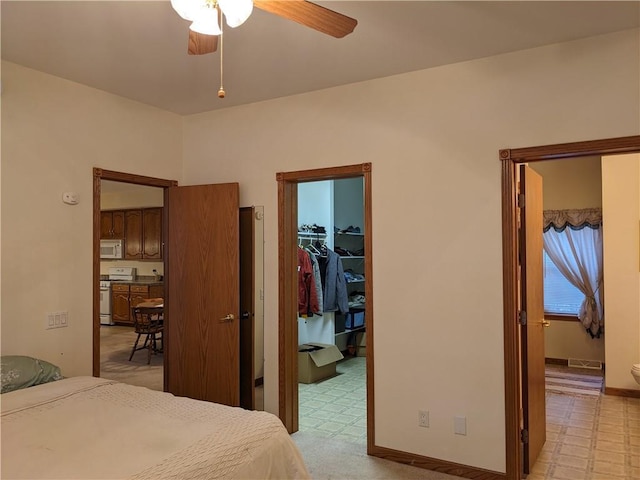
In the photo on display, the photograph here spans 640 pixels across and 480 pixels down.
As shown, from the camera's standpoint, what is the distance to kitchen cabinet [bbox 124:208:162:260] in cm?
860

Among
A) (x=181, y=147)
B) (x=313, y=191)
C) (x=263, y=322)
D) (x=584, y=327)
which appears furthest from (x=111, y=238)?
(x=584, y=327)

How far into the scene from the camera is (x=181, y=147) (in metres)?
4.31

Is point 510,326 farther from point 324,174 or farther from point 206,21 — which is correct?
point 206,21

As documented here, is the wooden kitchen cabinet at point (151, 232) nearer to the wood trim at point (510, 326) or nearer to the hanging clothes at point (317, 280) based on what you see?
the hanging clothes at point (317, 280)

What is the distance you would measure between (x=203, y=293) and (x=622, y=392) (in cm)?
421

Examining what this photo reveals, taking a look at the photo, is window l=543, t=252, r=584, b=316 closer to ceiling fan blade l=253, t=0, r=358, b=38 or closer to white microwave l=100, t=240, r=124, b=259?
ceiling fan blade l=253, t=0, r=358, b=38

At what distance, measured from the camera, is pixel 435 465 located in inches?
124

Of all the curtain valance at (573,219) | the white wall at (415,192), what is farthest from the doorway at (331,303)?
the curtain valance at (573,219)

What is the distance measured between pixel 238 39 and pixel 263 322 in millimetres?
2121

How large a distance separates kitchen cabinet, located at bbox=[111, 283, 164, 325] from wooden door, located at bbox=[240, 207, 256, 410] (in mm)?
4958

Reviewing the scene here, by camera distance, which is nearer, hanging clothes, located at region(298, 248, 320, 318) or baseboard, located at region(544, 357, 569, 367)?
hanging clothes, located at region(298, 248, 320, 318)

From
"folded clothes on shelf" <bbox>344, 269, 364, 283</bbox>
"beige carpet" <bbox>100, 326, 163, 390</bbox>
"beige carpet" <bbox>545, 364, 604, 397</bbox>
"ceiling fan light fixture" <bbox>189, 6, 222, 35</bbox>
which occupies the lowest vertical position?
"beige carpet" <bbox>545, 364, 604, 397</bbox>

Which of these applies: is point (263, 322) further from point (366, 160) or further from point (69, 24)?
point (69, 24)

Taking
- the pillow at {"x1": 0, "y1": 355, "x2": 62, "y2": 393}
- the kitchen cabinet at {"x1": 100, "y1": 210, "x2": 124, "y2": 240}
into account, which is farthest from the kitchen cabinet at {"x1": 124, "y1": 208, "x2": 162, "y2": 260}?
the pillow at {"x1": 0, "y1": 355, "x2": 62, "y2": 393}
